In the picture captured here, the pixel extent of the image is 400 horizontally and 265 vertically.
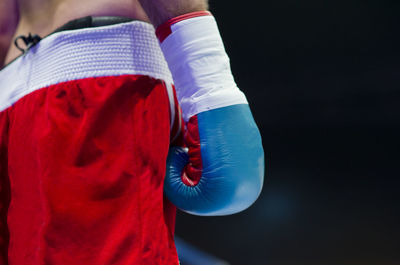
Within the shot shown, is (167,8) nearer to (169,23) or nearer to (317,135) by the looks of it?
(169,23)

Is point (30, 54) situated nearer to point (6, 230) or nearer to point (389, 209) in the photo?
point (6, 230)

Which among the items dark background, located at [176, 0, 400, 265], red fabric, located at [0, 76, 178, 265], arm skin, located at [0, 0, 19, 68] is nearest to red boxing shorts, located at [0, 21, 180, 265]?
red fabric, located at [0, 76, 178, 265]

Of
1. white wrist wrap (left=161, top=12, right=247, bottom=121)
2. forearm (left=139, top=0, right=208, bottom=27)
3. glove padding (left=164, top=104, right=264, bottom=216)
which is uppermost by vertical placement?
forearm (left=139, top=0, right=208, bottom=27)

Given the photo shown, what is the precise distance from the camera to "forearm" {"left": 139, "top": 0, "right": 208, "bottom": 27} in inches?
22.2

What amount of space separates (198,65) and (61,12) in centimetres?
24

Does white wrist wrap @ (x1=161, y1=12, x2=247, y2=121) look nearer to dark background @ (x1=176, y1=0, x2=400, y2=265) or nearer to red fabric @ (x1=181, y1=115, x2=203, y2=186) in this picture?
red fabric @ (x1=181, y1=115, x2=203, y2=186)

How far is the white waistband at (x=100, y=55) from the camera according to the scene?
22.9 inches

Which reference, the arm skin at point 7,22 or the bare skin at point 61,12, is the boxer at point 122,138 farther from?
the arm skin at point 7,22

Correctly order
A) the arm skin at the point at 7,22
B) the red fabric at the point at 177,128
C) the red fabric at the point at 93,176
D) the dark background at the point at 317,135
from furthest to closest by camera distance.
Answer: the dark background at the point at 317,135 < the arm skin at the point at 7,22 < the red fabric at the point at 177,128 < the red fabric at the point at 93,176

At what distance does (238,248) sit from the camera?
4289mm

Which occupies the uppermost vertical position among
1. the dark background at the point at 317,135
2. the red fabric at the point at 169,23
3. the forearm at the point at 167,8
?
the forearm at the point at 167,8

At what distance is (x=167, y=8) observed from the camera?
56 centimetres

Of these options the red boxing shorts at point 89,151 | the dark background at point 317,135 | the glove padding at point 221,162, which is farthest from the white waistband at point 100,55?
the dark background at point 317,135

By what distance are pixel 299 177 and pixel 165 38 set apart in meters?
4.16
